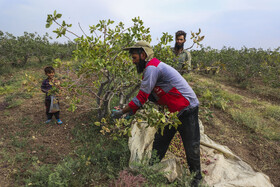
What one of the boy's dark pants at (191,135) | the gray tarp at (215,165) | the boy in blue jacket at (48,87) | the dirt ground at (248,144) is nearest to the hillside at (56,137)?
the dirt ground at (248,144)

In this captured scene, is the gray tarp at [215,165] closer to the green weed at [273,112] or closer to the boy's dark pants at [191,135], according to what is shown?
the boy's dark pants at [191,135]

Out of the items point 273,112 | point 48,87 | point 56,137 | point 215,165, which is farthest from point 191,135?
point 273,112

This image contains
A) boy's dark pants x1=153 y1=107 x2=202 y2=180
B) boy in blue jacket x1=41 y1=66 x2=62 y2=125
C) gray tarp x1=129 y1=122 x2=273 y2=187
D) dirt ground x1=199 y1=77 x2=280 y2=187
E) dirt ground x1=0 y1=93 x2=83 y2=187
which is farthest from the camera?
boy in blue jacket x1=41 y1=66 x2=62 y2=125

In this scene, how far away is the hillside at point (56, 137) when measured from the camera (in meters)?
2.83

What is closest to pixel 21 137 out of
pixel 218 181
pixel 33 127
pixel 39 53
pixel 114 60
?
pixel 33 127

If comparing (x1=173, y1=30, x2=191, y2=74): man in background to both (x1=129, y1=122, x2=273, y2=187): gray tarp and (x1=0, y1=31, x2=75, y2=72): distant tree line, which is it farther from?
(x1=0, y1=31, x2=75, y2=72): distant tree line

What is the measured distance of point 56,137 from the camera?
3.55 meters

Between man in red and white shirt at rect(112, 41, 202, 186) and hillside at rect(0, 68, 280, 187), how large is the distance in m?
1.10

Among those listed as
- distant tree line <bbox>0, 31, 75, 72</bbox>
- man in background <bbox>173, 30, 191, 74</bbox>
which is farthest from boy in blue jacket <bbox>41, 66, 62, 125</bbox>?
distant tree line <bbox>0, 31, 75, 72</bbox>

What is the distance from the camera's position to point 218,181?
2605 millimetres

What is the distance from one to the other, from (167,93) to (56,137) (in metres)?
2.61

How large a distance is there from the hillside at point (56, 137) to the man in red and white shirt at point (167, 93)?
1.10 m

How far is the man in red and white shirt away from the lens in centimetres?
194

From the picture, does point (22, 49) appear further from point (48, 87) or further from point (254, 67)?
point (254, 67)
